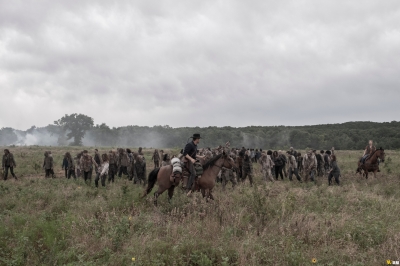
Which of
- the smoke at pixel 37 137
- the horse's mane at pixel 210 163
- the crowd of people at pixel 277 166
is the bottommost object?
the crowd of people at pixel 277 166

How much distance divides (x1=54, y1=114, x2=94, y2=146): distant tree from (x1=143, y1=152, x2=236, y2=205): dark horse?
304 ft

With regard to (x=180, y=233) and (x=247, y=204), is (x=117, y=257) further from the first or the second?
(x=247, y=204)

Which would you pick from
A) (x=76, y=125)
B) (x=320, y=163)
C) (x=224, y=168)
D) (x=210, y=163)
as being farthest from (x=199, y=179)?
(x=76, y=125)

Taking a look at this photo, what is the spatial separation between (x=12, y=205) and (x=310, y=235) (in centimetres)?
894

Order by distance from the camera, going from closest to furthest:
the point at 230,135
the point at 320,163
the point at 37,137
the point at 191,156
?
1. the point at 191,156
2. the point at 320,163
3. the point at 230,135
4. the point at 37,137

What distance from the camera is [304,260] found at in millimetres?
5074

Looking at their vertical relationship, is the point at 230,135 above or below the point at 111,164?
above

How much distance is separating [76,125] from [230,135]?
52460 mm

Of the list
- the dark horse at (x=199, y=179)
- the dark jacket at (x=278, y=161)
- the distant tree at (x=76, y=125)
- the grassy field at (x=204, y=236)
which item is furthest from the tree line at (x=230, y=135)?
the grassy field at (x=204, y=236)

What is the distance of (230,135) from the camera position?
77.4m

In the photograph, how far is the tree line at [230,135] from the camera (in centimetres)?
6762

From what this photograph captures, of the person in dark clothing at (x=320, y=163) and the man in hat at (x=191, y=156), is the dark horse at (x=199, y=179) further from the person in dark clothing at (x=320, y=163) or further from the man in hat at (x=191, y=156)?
the person in dark clothing at (x=320, y=163)

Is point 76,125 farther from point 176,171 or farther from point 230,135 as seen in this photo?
point 176,171

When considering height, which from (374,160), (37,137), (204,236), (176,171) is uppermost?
(37,137)
